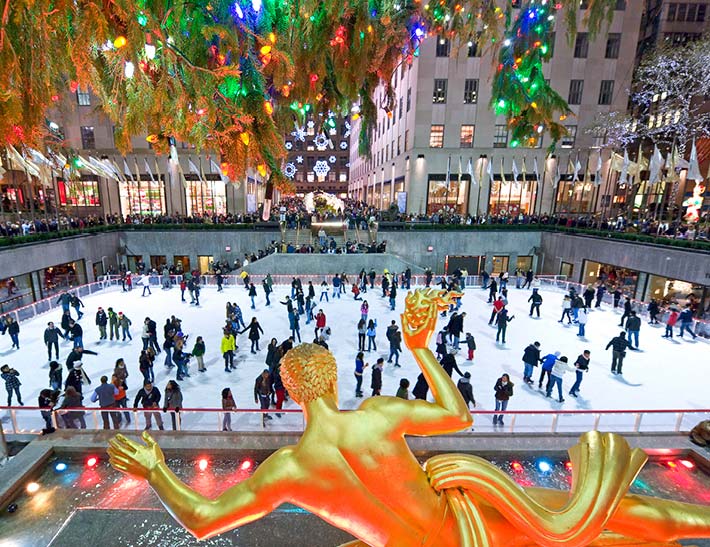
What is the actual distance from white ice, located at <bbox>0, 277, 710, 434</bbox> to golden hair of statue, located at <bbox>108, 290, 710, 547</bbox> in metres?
5.83

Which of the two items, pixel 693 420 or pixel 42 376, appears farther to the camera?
pixel 42 376

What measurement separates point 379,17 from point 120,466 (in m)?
4.28

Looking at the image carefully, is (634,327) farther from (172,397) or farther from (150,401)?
(150,401)

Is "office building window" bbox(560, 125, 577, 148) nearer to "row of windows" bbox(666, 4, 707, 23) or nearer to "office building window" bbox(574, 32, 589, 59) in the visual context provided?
"office building window" bbox(574, 32, 589, 59)

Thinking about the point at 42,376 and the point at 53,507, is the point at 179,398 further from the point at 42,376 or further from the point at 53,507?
the point at 42,376

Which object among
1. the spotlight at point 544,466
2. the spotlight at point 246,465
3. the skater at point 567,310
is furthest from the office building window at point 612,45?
the spotlight at point 246,465

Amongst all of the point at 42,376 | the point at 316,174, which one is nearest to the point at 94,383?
the point at 42,376

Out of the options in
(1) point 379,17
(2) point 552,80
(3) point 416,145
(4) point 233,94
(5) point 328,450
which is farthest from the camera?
(3) point 416,145

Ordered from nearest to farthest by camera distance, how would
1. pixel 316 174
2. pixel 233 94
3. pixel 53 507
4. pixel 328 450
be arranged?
pixel 328 450, pixel 233 94, pixel 53 507, pixel 316 174

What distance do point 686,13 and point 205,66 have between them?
178 ft

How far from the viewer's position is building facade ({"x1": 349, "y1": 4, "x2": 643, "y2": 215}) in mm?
27891

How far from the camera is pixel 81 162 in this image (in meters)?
18.4

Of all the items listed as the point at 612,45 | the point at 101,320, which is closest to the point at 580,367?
the point at 101,320

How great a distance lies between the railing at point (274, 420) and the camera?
5.75 metres
